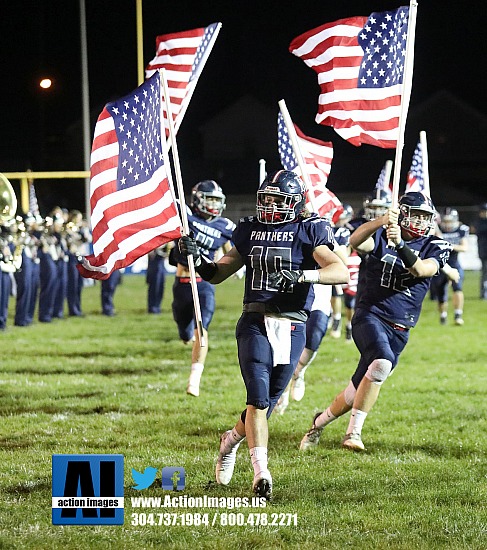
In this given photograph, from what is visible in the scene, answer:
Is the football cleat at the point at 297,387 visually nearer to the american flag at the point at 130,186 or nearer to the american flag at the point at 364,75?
the american flag at the point at 364,75

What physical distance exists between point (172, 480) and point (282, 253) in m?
1.51

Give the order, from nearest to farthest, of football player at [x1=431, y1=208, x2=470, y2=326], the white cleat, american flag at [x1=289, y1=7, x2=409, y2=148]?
1. american flag at [x1=289, y1=7, x2=409, y2=148]
2. the white cleat
3. football player at [x1=431, y1=208, x2=470, y2=326]

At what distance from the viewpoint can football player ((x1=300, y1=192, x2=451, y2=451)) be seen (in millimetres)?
7027

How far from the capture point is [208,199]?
9.88 metres

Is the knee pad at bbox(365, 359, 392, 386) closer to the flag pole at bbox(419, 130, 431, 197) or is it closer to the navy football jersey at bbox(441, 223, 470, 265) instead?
the flag pole at bbox(419, 130, 431, 197)

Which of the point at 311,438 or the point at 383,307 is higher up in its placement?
the point at 383,307

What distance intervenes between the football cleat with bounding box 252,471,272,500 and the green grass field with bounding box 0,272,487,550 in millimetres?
88

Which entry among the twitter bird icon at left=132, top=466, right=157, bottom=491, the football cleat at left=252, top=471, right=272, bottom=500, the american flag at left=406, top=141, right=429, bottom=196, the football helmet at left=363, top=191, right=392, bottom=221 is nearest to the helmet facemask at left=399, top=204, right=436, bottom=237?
the football cleat at left=252, top=471, right=272, bottom=500

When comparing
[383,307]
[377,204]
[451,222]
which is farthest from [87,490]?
[451,222]

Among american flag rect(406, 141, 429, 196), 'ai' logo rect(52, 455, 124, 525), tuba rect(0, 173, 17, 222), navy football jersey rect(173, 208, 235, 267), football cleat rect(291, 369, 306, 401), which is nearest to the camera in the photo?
'ai' logo rect(52, 455, 124, 525)

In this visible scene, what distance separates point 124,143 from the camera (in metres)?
6.61

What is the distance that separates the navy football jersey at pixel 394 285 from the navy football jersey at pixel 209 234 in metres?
2.73

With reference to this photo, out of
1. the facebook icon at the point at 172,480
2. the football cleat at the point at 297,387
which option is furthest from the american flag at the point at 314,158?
the facebook icon at the point at 172,480

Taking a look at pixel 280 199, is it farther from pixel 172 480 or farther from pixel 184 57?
pixel 184 57
